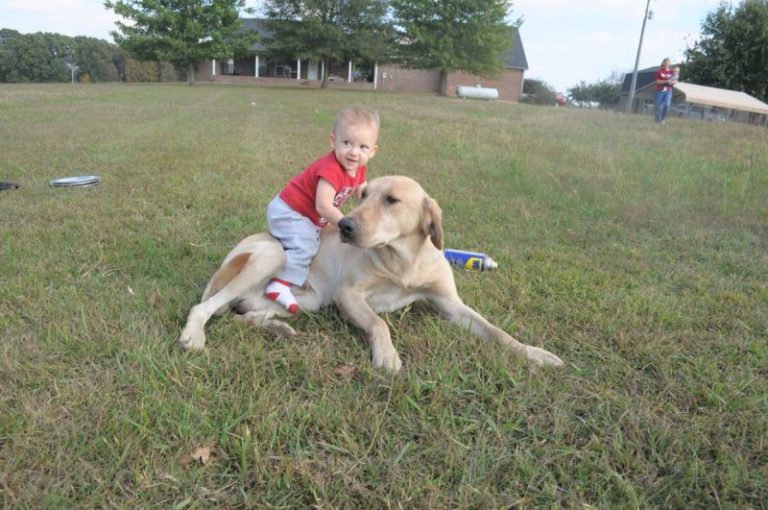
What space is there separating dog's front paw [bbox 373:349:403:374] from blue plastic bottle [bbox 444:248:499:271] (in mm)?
1582

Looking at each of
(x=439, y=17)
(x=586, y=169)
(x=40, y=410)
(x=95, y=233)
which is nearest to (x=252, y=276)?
(x=40, y=410)

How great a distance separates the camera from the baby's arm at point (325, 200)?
3.19 m

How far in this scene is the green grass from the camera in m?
1.86

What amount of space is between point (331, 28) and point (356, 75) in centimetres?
1290

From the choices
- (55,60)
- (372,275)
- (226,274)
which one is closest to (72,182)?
(226,274)

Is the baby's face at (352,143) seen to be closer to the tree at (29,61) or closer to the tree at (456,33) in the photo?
the tree at (456,33)

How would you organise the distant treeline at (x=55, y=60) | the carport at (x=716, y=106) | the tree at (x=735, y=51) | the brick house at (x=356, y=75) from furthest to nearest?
the distant treeline at (x=55, y=60)
the brick house at (x=356, y=75)
the tree at (x=735, y=51)
the carport at (x=716, y=106)

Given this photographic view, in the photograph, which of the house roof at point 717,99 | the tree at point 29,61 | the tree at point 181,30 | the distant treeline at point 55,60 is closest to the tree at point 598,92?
the house roof at point 717,99

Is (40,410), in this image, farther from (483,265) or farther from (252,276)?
(483,265)

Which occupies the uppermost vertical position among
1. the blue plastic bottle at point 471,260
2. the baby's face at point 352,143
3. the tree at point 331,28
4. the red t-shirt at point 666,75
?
the tree at point 331,28

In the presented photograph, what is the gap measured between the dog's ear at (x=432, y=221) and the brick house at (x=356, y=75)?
49.4 m

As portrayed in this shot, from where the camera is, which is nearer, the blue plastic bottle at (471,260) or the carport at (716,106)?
the blue plastic bottle at (471,260)

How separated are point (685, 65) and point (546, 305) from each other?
39.2 m

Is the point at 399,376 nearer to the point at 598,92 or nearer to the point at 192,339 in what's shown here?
the point at 192,339
